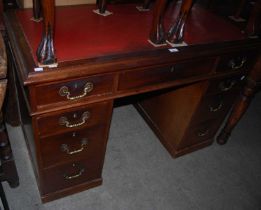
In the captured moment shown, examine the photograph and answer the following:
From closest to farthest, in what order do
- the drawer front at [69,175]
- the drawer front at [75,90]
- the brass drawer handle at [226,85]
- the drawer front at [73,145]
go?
1. the drawer front at [75,90]
2. the drawer front at [73,145]
3. the drawer front at [69,175]
4. the brass drawer handle at [226,85]

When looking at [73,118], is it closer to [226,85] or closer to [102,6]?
[102,6]

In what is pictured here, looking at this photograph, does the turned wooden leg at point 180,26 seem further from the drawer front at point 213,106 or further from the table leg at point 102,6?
the drawer front at point 213,106

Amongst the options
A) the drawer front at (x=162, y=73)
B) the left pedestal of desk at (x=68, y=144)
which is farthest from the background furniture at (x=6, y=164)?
the drawer front at (x=162, y=73)

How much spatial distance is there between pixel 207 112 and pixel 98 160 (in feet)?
2.58

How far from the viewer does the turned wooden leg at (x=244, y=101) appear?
1753 millimetres

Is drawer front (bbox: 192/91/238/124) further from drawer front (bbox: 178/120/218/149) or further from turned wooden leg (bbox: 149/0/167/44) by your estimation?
turned wooden leg (bbox: 149/0/167/44)

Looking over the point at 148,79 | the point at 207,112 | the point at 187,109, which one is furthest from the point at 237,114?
the point at 148,79

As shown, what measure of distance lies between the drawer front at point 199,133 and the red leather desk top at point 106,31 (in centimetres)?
63

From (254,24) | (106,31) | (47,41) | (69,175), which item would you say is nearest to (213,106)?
(254,24)

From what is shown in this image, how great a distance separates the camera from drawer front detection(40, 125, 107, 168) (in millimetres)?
1277

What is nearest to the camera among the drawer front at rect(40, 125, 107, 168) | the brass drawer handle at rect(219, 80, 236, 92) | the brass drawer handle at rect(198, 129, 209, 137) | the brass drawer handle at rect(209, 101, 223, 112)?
the drawer front at rect(40, 125, 107, 168)

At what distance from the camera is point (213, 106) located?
1.78 meters

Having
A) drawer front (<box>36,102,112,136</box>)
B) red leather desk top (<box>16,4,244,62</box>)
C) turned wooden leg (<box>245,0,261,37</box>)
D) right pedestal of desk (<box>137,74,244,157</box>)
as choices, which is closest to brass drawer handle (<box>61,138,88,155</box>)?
drawer front (<box>36,102,112,136</box>)

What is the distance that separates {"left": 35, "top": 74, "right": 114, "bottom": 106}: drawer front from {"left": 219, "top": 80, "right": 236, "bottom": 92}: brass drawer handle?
797mm
